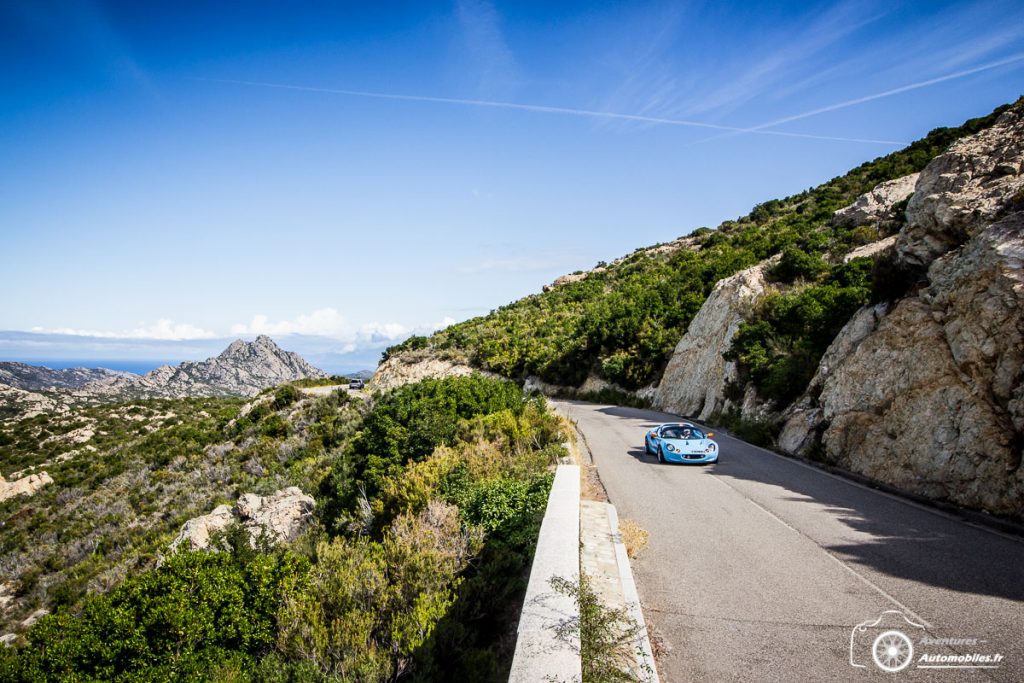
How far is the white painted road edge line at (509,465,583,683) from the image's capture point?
9.98 ft

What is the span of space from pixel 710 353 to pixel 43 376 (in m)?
176

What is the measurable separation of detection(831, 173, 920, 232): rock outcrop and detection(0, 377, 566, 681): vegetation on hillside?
1107 inches

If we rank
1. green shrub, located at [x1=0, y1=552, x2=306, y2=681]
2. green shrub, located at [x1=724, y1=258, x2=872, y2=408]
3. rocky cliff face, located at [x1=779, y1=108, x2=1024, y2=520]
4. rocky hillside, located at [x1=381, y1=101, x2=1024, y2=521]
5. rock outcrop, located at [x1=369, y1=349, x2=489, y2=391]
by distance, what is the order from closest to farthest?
green shrub, located at [x1=0, y1=552, x2=306, y2=681], rocky cliff face, located at [x1=779, y1=108, x2=1024, y2=520], rocky hillside, located at [x1=381, y1=101, x2=1024, y2=521], green shrub, located at [x1=724, y1=258, x2=872, y2=408], rock outcrop, located at [x1=369, y1=349, x2=489, y2=391]

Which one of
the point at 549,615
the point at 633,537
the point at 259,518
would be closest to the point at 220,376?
the point at 259,518

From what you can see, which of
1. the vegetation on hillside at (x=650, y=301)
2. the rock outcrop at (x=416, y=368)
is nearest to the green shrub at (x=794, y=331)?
the vegetation on hillside at (x=650, y=301)

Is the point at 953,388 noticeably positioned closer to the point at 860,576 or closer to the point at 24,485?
the point at 860,576

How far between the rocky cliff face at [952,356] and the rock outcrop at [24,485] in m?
43.9

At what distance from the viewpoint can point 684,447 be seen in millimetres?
13414

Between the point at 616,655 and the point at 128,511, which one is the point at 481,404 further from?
the point at 128,511

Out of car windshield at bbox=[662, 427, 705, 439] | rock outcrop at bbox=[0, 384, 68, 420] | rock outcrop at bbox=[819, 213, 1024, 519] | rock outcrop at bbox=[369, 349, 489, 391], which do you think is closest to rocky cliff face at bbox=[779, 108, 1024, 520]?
rock outcrop at bbox=[819, 213, 1024, 519]

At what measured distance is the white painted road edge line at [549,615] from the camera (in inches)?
120

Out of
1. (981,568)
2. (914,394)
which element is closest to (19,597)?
(981,568)

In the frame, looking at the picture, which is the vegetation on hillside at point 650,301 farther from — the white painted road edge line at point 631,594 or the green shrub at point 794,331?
the white painted road edge line at point 631,594

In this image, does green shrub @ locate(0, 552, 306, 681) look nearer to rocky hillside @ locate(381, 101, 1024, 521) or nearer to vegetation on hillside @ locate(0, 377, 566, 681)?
vegetation on hillside @ locate(0, 377, 566, 681)
